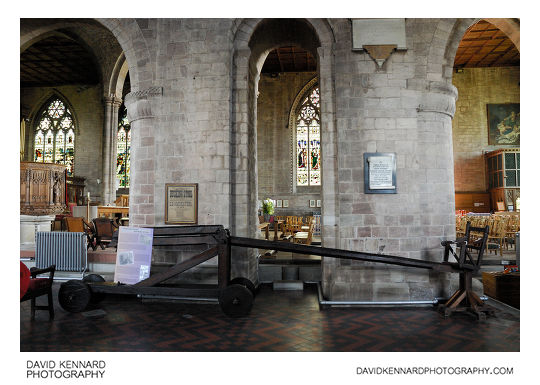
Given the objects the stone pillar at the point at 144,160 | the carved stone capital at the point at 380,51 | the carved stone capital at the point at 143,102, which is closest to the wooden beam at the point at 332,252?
the stone pillar at the point at 144,160

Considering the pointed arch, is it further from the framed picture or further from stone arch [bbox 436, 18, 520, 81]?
stone arch [bbox 436, 18, 520, 81]

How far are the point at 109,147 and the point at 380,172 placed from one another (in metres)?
13.8

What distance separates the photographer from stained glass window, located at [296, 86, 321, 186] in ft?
55.4

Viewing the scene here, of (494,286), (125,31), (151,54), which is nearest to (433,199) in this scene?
(494,286)

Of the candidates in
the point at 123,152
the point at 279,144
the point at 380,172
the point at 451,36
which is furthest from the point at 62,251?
the point at 123,152

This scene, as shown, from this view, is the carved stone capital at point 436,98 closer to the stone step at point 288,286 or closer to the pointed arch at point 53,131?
the stone step at point 288,286

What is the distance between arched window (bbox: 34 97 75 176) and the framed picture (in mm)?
16291

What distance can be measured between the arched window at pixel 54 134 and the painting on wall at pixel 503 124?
20.9 metres

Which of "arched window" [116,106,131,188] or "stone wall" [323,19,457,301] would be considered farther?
"arched window" [116,106,131,188]

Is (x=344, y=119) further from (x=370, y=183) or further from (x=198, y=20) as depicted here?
(x=198, y=20)

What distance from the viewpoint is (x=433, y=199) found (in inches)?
222

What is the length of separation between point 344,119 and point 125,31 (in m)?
3.97

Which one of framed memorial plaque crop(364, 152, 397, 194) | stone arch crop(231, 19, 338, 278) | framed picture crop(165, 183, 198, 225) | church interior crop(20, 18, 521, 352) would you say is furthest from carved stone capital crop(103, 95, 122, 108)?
framed memorial plaque crop(364, 152, 397, 194)

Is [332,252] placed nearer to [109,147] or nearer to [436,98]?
[436,98]
